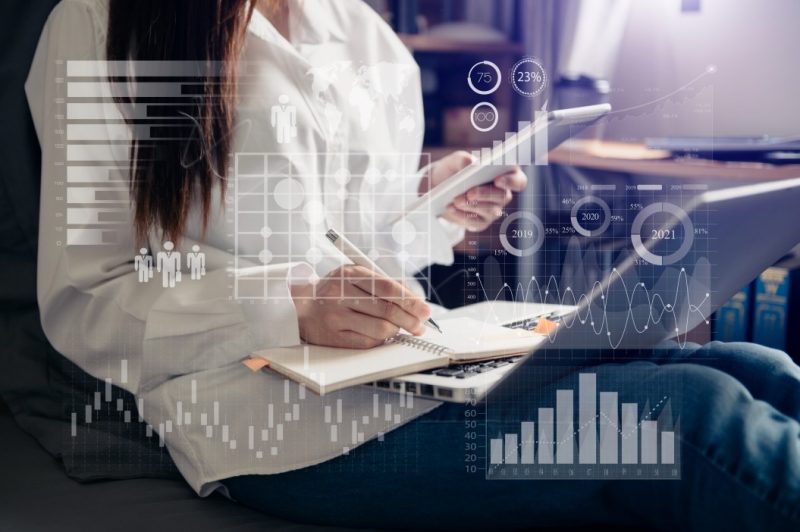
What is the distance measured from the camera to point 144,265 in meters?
0.73

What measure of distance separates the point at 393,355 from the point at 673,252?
0.87 ft

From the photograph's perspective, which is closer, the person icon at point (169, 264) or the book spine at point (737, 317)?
the person icon at point (169, 264)

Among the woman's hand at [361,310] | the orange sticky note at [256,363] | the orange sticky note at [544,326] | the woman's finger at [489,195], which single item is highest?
the woman's finger at [489,195]

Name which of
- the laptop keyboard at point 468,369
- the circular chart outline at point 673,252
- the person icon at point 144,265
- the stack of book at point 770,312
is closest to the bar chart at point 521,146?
the circular chart outline at point 673,252

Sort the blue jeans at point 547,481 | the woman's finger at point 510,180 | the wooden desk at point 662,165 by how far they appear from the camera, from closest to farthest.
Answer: the blue jeans at point 547,481 → the woman's finger at point 510,180 → the wooden desk at point 662,165

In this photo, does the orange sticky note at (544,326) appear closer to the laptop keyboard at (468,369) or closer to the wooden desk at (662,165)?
the laptop keyboard at (468,369)

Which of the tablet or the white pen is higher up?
the tablet

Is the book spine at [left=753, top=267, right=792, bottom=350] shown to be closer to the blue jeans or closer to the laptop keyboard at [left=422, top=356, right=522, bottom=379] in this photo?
the blue jeans

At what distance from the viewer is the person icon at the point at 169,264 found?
2.35ft

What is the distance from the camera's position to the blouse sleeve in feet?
2.27

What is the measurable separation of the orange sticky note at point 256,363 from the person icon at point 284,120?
223 millimetres

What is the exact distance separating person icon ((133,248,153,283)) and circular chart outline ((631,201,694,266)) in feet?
1.46

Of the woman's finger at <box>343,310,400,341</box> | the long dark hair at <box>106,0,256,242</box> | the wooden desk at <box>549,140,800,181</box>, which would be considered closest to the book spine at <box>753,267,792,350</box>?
the wooden desk at <box>549,140,800,181</box>

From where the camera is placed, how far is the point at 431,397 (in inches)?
24.2
